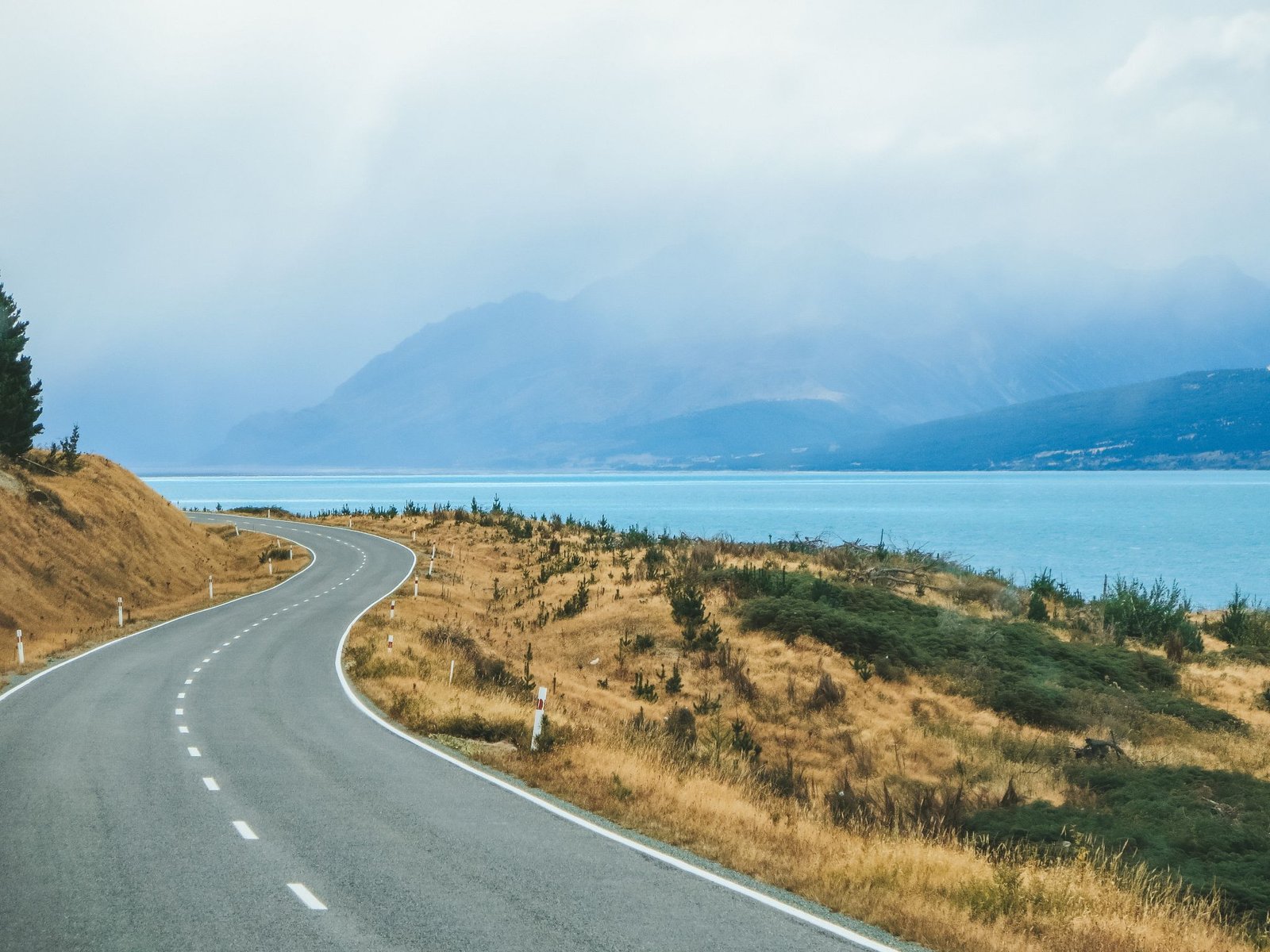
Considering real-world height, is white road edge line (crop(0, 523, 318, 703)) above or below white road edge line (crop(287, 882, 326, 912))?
below

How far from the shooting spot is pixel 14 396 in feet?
137

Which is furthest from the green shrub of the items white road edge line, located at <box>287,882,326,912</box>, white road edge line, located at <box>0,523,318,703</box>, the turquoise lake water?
white road edge line, located at <box>287,882,326,912</box>

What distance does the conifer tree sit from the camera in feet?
137

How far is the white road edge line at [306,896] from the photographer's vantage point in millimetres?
7734

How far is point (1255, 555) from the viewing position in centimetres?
7988

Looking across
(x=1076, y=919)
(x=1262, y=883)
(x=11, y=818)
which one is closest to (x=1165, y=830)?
(x=1262, y=883)

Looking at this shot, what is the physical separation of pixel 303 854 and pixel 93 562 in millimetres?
35017

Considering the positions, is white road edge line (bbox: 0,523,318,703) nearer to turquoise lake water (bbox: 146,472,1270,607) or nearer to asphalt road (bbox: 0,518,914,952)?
asphalt road (bbox: 0,518,914,952)

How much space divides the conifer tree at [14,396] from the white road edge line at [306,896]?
40.3m

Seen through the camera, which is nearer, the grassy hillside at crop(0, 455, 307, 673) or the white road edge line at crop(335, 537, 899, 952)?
the white road edge line at crop(335, 537, 899, 952)

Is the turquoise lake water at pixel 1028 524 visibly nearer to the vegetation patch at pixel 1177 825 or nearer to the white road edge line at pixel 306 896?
the vegetation patch at pixel 1177 825

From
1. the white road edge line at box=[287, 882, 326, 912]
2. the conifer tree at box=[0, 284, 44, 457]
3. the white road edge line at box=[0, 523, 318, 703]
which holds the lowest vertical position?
the white road edge line at box=[0, 523, 318, 703]

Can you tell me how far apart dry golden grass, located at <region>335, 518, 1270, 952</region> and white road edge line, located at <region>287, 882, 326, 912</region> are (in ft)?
11.9

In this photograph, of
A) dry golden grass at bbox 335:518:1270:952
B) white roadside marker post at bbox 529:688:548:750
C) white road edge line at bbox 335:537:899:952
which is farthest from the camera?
white roadside marker post at bbox 529:688:548:750
